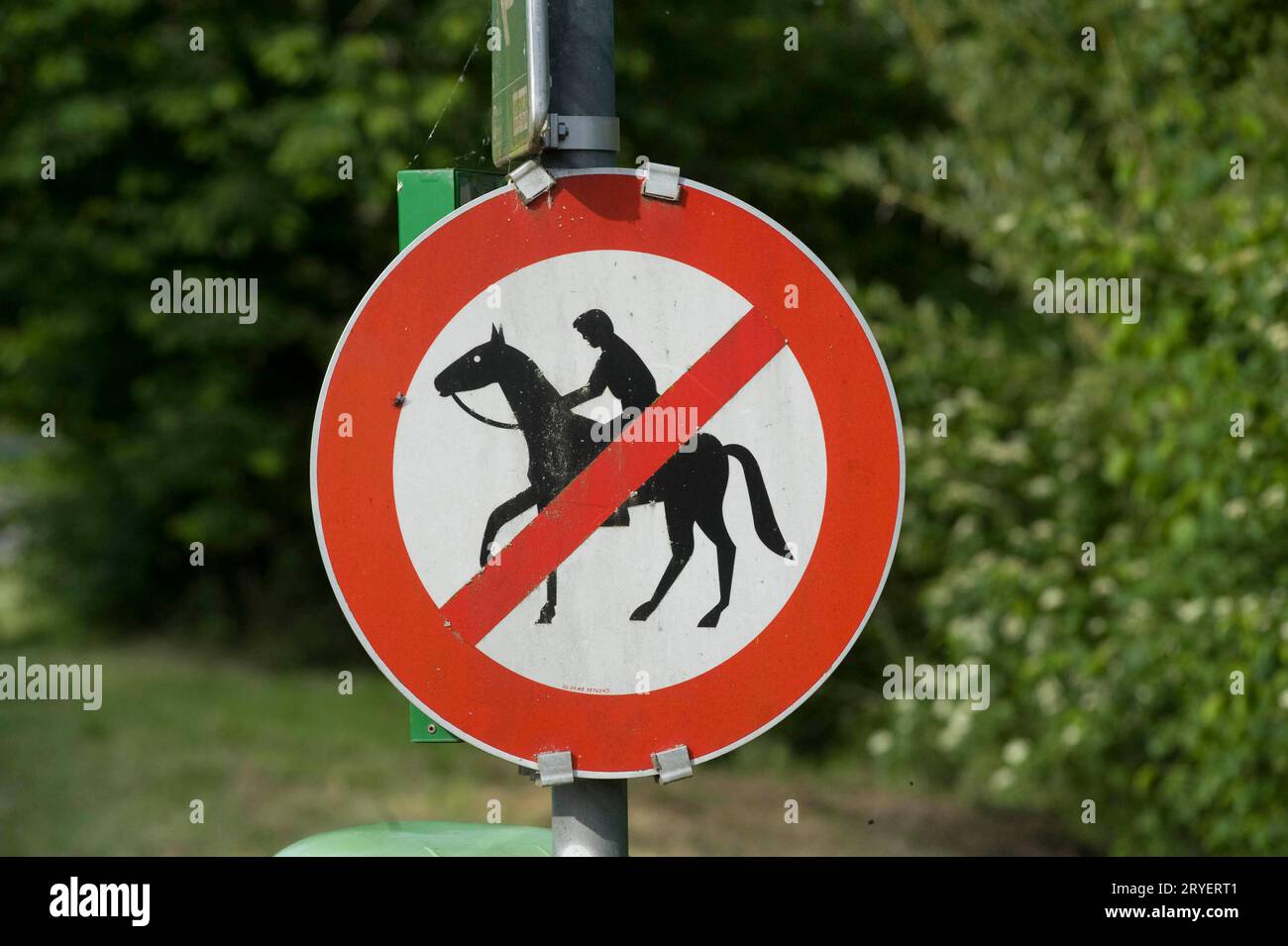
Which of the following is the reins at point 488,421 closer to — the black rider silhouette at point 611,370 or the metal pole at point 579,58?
the black rider silhouette at point 611,370

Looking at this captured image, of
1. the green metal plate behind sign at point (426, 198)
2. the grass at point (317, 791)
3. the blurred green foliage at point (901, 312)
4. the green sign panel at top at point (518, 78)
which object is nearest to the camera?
the green sign panel at top at point (518, 78)

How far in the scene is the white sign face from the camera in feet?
5.65

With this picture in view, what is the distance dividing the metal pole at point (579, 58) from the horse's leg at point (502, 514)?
1.41ft

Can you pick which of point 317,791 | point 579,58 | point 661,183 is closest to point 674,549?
point 661,183

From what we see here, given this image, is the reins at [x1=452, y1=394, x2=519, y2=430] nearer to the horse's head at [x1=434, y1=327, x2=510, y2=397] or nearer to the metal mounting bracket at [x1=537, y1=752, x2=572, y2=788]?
the horse's head at [x1=434, y1=327, x2=510, y2=397]

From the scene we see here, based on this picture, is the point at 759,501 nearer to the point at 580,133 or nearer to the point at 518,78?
the point at 580,133

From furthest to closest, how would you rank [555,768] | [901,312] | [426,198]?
[901,312]
[426,198]
[555,768]

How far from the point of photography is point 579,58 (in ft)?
5.74

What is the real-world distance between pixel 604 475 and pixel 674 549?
0.12 metres

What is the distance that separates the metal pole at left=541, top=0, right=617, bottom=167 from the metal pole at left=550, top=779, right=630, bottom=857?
78 centimetres

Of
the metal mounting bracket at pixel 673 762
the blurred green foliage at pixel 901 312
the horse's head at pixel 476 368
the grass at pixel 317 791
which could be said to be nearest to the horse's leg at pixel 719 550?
the metal mounting bracket at pixel 673 762

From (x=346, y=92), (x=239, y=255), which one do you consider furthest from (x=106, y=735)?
(x=346, y=92)

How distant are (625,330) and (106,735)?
7573 mm

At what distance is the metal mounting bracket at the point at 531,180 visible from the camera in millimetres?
1759
